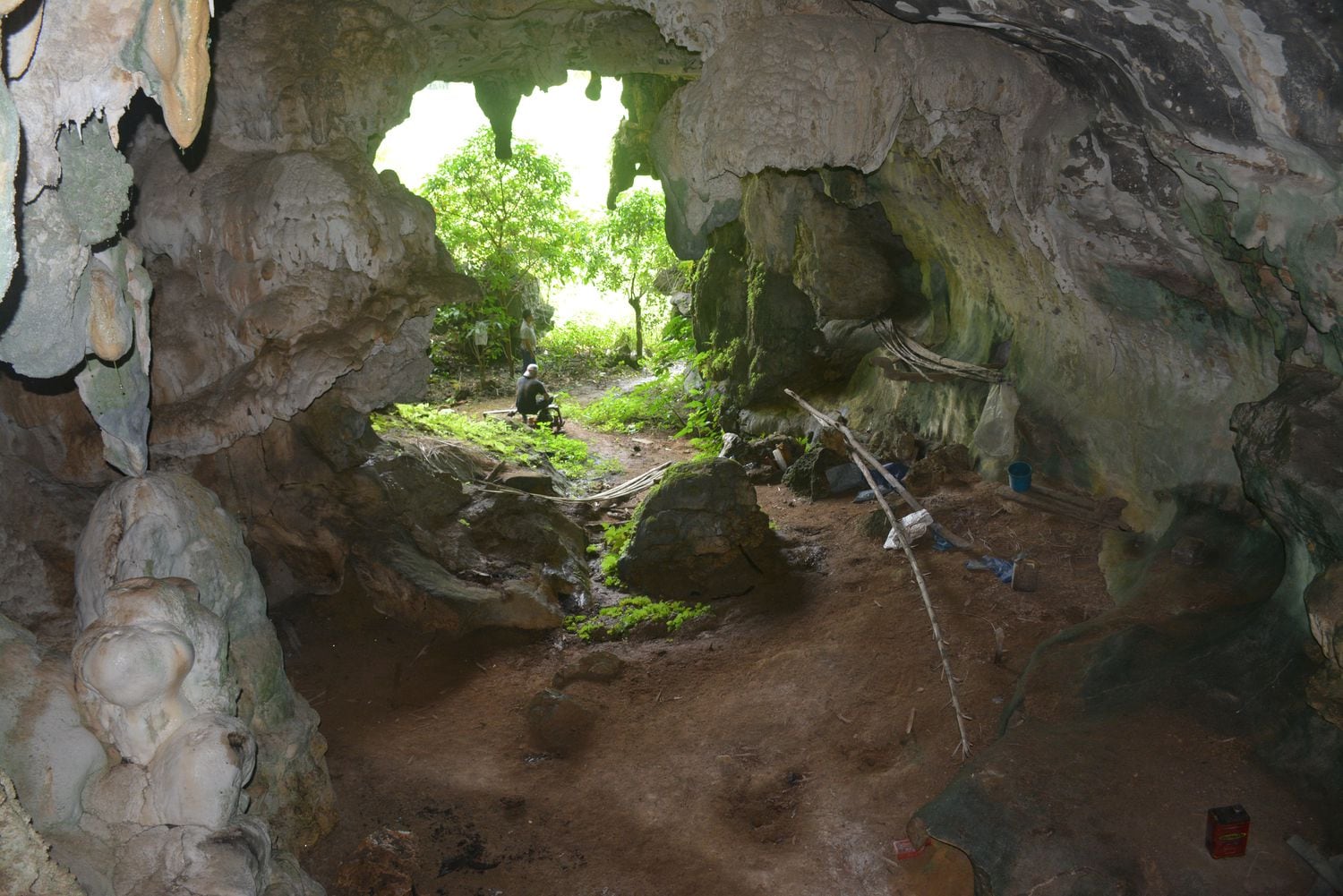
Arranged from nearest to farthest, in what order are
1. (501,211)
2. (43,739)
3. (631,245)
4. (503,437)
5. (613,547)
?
(43,739), (613,547), (503,437), (501,211), (631,245)

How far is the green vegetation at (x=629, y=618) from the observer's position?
374 inches

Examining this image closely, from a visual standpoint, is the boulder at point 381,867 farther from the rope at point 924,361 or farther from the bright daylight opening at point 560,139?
the bright daylight opening at point 560,139

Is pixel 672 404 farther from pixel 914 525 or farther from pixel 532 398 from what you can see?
pixel 914 525

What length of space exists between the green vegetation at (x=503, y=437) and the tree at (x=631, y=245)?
20.3 feet

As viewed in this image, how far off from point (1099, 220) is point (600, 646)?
5.99 meters

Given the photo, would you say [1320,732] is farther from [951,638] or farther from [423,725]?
[423,725]

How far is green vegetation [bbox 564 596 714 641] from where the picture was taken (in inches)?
374

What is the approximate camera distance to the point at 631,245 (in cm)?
2070

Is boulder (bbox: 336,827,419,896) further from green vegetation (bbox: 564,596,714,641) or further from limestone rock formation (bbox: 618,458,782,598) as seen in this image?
limestone rock formation (bbox: 618,458,782,598)

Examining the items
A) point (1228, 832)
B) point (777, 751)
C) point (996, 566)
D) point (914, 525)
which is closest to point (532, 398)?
point (914, 525)

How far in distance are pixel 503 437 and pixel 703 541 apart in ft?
17.0

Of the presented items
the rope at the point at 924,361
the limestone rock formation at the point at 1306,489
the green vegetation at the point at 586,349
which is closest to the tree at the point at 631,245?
the green vegetation at the point at 586,349

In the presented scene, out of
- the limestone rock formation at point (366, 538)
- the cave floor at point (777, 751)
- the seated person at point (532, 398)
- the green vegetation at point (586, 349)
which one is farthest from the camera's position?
the green vegetation at point (586, 349)

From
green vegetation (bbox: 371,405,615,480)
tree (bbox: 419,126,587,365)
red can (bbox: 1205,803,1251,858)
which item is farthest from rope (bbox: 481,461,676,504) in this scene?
red can (bbox: 1205,803,1251,858)
